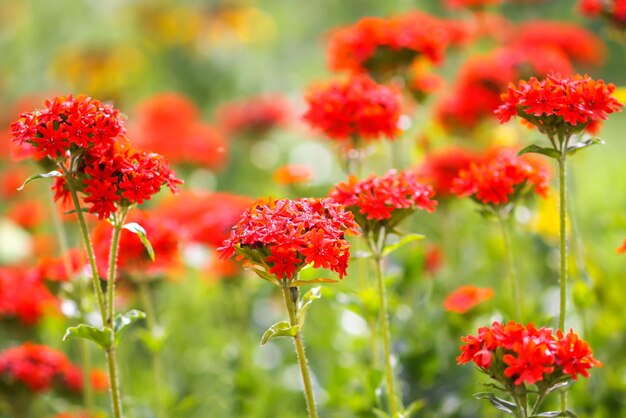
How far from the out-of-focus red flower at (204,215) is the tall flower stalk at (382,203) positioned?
30.0 inches

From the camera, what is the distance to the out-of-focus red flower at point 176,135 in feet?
12.7

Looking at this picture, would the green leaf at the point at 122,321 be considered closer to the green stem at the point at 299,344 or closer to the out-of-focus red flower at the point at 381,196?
Result: the green stem at the point at 299,344

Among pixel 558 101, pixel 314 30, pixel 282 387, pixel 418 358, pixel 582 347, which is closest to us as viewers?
pixel 582 347

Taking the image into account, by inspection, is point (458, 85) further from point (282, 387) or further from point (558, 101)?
point (558, 101)

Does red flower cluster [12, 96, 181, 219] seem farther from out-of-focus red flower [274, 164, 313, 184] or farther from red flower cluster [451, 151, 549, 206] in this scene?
out-of-focus red flower [274, 164, 313, 184]

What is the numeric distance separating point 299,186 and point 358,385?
0.73 meters

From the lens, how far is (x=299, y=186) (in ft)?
9.37

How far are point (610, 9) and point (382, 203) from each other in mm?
1042

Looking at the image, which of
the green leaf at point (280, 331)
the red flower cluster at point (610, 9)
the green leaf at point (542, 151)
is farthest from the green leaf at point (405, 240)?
the red flower cluster at point (610, 9)

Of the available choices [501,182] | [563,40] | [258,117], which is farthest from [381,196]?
[258,117]

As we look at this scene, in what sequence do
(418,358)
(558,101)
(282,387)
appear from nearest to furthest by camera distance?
(558,101), (418,358), (282,387)

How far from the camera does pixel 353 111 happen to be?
2094mm

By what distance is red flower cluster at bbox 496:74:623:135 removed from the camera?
1534 mm

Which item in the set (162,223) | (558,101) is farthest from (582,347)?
(162,223)
